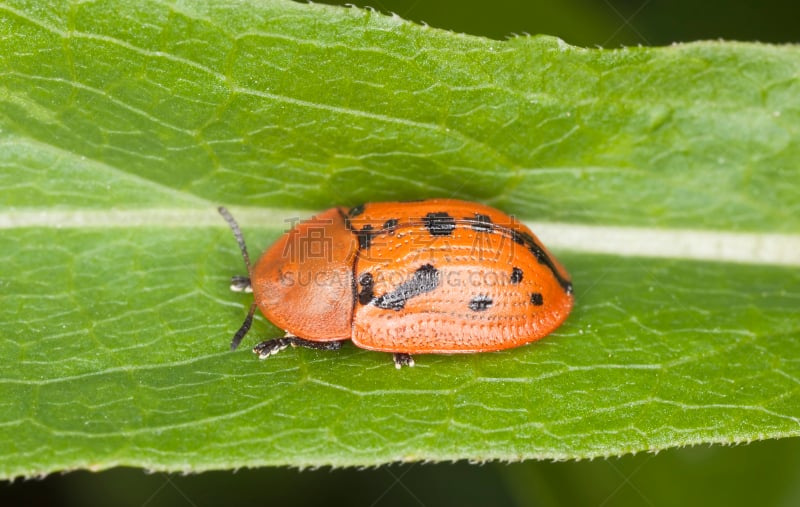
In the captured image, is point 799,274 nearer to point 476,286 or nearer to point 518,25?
point 476,286

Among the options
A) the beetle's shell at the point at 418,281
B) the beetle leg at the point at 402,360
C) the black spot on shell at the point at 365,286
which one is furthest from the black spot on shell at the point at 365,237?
the beetle leg at the point at 402,360

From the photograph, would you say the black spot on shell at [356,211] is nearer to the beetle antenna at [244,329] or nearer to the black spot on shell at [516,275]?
the beetle antenna at [244,329]

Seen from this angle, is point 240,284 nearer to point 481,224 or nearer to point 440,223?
point 440,223

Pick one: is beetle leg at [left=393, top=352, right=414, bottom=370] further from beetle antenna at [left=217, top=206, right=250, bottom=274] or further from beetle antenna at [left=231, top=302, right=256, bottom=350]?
beetle antenna at [left=217, top=206, right=250, bottom=274]

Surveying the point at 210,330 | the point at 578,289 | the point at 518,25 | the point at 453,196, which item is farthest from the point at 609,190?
the point at 210,330

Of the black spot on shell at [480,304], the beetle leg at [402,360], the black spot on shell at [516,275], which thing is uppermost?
the black spot on shell at [516,275]

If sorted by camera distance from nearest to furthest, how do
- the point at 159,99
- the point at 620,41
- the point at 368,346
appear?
1. the point at 159,99
2. the point at 368,346
3. the point at 620,41

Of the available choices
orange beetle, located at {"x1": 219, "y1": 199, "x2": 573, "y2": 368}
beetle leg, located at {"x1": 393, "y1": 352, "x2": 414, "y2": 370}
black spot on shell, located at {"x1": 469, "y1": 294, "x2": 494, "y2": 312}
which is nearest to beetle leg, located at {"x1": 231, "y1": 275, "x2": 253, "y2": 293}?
orange beetle, located at {"x1": 219, "y1": 199, "x2": 573, "y2": 368}
